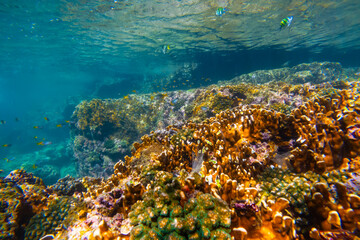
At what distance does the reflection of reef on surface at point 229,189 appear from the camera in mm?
1677

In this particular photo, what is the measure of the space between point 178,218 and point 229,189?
894 mm

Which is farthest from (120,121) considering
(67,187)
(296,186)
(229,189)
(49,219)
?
(296,186)

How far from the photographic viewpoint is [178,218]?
1653mm

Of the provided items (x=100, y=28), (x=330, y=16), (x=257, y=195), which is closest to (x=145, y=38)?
(x=100, y=28)

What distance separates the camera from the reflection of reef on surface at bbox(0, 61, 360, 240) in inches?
66.0

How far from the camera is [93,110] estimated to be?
12406 millimetres

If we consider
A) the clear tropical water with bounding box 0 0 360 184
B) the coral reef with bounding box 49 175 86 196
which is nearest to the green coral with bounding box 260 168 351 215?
the coral reef with bounding box 49 175 86 196

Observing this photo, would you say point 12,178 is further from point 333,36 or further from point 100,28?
point 333,36

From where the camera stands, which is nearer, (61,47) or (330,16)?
(330,16)

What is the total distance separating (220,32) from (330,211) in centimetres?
2160

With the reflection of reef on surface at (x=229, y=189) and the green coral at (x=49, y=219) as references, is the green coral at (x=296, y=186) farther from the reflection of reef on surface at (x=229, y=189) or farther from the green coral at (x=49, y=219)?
the green coral at (x=49, y=219)

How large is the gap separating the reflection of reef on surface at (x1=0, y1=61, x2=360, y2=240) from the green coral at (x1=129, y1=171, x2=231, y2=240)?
1 centimetres

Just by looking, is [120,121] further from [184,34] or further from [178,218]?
[184,34]

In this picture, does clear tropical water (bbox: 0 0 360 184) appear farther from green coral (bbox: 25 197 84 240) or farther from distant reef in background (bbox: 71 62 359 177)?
green coral (bbox: 25 197 84 240)
